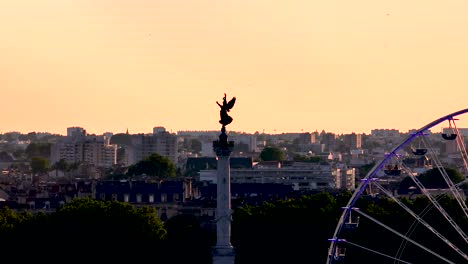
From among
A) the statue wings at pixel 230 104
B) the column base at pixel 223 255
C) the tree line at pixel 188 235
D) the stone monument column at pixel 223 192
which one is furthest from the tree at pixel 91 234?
the statue wings at pixel 230 104

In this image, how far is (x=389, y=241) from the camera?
11888 centimetres

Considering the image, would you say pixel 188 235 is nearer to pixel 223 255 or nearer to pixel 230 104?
pixel 230 104

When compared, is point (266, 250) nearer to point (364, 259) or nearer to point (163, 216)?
point (364, 259)

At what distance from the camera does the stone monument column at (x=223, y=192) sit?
8500cm

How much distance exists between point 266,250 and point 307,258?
3478 mm

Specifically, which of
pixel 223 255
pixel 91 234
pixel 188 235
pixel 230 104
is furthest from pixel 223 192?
pixel 188 235

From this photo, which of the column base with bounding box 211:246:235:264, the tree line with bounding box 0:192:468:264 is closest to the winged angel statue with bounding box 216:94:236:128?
the column base with bounding box 211:246:235:264

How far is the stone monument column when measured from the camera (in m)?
85.0

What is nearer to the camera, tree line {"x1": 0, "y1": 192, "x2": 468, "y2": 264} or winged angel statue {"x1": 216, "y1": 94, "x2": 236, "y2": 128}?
winged angel statue {"x1": 216, "y1": 94, "x2": 236, "y2": 128}

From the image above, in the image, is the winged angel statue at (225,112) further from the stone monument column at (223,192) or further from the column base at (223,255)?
the column base at (223,255)

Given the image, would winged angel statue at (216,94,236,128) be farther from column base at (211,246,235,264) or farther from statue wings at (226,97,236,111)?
column base at (211,246,235,264)

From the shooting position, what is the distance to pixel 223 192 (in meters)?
84.9

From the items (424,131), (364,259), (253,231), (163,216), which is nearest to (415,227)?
(364,259)

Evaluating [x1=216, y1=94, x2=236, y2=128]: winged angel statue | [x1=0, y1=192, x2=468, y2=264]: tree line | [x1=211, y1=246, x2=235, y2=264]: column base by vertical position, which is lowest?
[x1=211, y1=246, x2=235, y2=264]: column base
